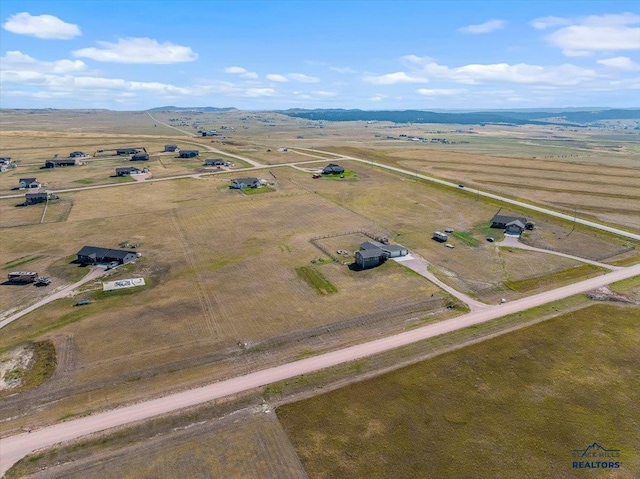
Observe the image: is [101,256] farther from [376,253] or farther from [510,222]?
[510,222]

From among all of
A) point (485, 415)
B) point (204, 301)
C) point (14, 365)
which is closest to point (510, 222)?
point (485, 415)

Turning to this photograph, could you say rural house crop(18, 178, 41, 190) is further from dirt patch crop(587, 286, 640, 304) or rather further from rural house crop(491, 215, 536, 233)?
dirt patch crop(587, 286, 640, 304)

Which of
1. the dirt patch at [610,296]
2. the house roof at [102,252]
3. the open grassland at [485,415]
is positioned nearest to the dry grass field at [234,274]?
the house roof at [102,252]

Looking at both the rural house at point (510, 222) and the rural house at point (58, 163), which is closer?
the rural house at point (510, 222)

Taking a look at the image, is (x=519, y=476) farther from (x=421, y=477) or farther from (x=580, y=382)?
(x=580, y=382)

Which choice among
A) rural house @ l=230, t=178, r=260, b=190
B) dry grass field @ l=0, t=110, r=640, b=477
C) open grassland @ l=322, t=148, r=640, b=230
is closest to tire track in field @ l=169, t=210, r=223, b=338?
dry grass field @ l=0, t=110, r=640, b=477

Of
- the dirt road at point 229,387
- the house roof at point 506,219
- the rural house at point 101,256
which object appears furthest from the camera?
the house roof at point 506,219

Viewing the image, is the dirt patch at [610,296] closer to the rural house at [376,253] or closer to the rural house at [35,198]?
the rural house at [376,253]
